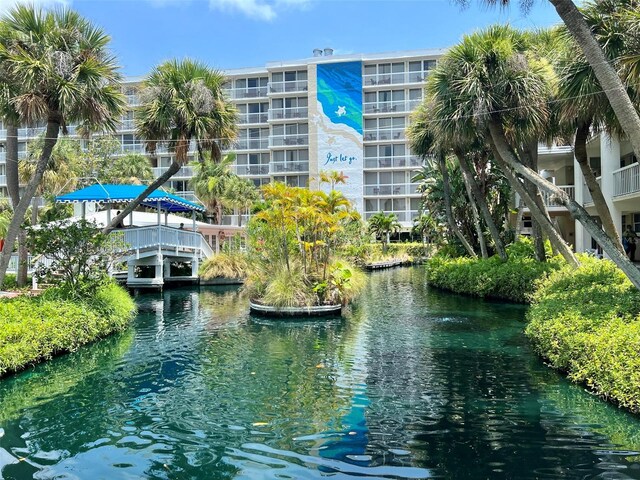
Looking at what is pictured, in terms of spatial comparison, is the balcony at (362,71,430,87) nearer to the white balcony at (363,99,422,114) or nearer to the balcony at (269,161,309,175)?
the white balcony at (363,99,422,114)

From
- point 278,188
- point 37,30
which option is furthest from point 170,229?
point 37,30

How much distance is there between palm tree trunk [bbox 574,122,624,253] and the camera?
12.2 meters

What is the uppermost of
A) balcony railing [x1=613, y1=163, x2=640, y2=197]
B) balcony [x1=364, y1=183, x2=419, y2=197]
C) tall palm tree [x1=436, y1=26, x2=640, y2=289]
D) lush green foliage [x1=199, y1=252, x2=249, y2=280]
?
balcony [x1=364, y1=183, x2=419, y2=197]

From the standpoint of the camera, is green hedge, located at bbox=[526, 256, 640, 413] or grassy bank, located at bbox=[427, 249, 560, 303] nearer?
green hedge, located at bbox=[526, 256, 640, 413]

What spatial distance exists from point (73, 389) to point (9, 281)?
15.2 meters

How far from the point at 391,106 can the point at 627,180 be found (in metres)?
39.0

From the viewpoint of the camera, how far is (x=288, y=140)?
2283 inches

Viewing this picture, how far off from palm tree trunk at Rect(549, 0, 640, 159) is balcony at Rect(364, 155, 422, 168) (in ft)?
156

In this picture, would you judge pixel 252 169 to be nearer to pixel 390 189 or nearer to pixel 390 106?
pixel 390 189

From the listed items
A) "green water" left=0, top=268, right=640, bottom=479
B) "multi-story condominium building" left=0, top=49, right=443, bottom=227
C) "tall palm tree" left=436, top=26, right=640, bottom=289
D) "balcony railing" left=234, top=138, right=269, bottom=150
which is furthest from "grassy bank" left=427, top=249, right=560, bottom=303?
"balcony railing" left=234, top=138, right=269, bottom=150

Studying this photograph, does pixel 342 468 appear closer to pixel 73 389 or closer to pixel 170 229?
pixel 73 389

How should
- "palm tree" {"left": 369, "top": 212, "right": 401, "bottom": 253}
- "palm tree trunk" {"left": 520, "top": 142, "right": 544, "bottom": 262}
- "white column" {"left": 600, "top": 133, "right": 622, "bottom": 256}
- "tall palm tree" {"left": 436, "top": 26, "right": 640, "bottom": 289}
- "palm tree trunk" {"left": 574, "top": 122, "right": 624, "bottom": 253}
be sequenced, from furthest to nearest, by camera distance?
"palm tree" {"left": 369, "top": 212, "right": 401, "bottom": 253} → "white column" {"left": 600, "top": 133, "right": 622, "bottom": 256} → "palm tree trunk" {"left": 520, "top": 142, "right": 544, "bottom": 262} → "tall palm tree" {"left": 436, "top": 26, "right": 640, "bottom": 289} → "palm tree trunk" {"left": 574, "top": 122, "right": 624, "bottom": 253}

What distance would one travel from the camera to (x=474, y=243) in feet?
92.8

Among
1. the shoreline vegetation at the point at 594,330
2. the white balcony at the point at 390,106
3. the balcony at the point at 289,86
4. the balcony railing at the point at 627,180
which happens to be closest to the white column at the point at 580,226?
the balcony railing at the point at 627,180
